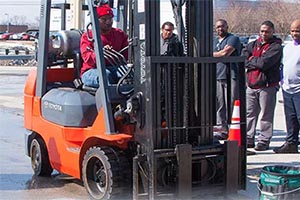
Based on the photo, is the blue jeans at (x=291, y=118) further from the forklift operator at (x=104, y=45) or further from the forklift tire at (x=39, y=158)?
the forklift tire at (x=39, y=158)

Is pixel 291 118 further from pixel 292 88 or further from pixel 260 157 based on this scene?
pixel 260 157

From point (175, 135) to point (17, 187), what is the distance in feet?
7.49

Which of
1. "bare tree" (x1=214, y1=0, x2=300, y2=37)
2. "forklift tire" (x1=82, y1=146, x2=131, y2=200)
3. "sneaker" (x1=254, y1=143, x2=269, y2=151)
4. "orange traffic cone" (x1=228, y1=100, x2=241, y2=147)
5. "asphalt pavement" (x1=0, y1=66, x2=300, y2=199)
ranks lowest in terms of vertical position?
"asphalt pavement" (x1=0, y1=66, x2=300, y2=199)

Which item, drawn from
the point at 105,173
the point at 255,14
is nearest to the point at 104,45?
the point at 105,173

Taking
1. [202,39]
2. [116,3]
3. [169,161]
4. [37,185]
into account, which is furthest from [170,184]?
[116,3]

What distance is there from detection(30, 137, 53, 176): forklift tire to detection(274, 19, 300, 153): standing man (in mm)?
3361

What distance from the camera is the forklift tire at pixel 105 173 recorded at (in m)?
6.32

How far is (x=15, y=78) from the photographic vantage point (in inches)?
1043

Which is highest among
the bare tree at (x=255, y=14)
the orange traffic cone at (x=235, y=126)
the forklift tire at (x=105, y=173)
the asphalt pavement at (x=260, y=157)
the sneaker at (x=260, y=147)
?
the bare tree at (x=255, y=14)

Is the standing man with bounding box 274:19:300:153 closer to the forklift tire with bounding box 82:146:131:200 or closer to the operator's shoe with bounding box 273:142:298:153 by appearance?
the operator's shoe with bounding box 273:142:298:153

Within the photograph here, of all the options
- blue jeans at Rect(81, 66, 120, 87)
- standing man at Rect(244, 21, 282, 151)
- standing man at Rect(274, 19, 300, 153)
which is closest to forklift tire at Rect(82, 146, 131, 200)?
blue jeans at Rect(81, 66, 120, 87)

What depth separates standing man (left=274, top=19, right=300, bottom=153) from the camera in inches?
351

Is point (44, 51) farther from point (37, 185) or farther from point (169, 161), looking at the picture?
point (169, 161)

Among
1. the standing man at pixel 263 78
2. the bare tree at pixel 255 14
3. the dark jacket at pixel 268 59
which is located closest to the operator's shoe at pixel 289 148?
the standing man at pixel 263 78
